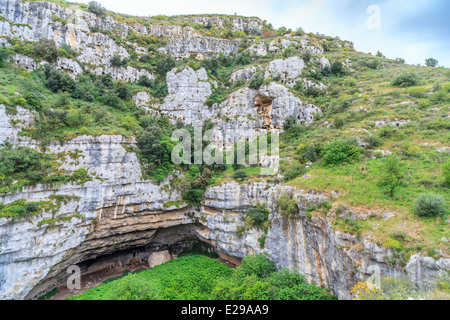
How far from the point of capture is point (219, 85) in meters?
41.1

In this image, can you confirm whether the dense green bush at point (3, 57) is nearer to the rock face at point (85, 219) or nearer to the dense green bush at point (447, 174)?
the rock face at point (85, 219)

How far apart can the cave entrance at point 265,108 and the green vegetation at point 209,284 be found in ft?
73.3

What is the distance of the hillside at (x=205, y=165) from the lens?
1268cm

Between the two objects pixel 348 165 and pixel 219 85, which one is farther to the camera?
pixel 219 85

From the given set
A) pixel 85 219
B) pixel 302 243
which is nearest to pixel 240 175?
pixel 302 243

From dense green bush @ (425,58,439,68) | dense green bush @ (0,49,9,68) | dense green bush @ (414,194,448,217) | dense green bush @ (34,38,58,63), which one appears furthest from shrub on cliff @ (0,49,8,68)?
dense green bush @ (425,58,439,68)

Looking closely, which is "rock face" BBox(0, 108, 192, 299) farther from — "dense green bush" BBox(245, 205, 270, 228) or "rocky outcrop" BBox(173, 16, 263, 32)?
"rocky outcrop" BBox(173, 16, 263, 32)

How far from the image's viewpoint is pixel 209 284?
1895cm

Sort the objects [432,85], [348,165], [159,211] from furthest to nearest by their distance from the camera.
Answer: [432,85] → [159,211] → [348,165]

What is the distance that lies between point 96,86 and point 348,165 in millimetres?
37441

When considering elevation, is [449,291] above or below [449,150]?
below

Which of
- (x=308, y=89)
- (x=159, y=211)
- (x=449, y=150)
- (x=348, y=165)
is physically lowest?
(x=159, y=211)
